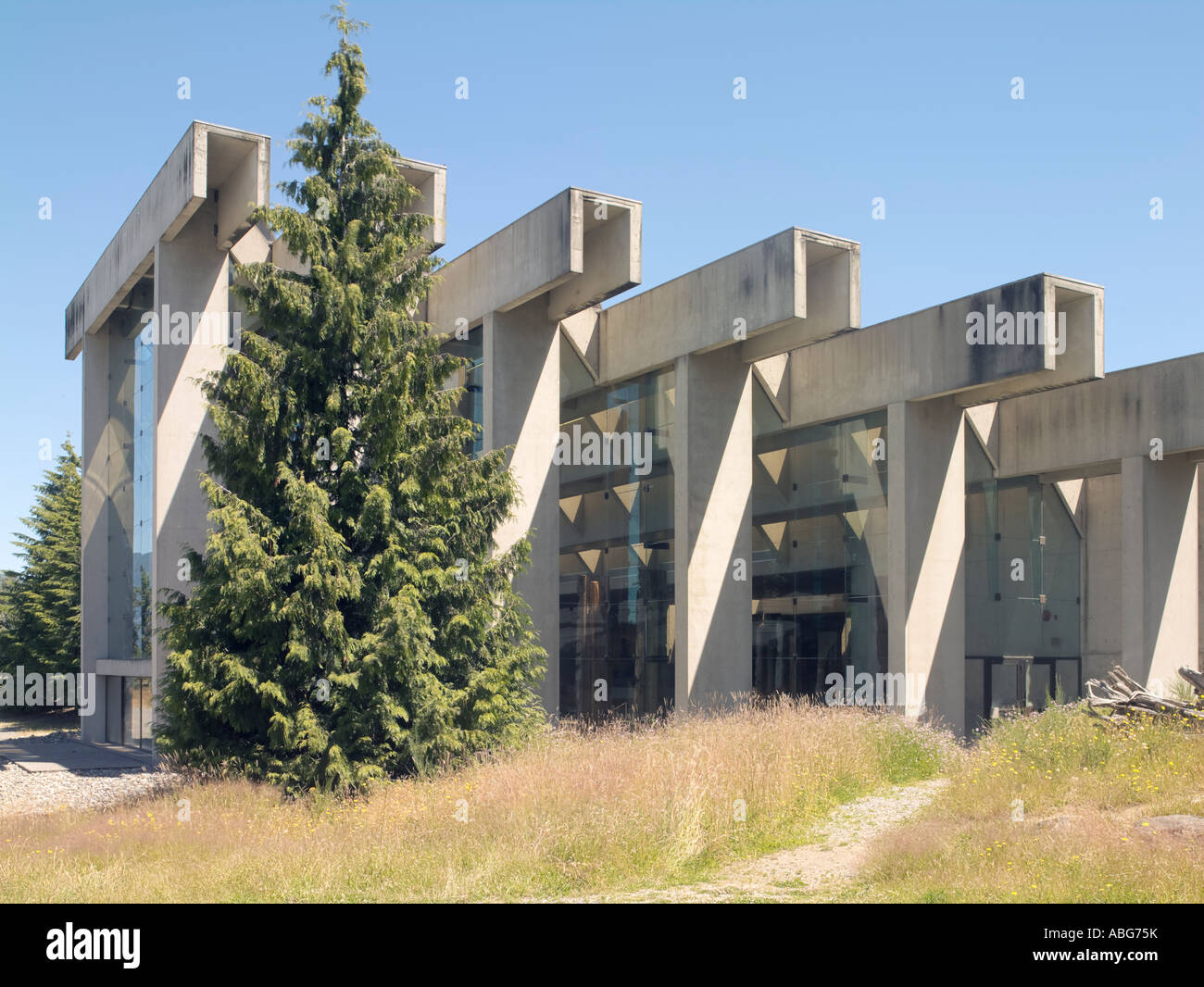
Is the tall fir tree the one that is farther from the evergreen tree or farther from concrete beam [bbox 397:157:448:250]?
the evergreen tree

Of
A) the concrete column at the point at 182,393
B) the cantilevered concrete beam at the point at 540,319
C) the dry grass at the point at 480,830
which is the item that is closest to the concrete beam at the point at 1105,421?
the cantilevered concrete beam at the point at 540,319

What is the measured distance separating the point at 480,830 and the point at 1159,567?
1945 cm

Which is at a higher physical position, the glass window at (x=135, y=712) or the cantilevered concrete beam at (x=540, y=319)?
the cantilevered concrete beam at (x=540, y=319)

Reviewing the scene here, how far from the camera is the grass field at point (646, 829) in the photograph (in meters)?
9.07

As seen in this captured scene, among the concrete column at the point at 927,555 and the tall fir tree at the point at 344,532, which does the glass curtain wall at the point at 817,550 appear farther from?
the tall fir tree at the point at 344,532

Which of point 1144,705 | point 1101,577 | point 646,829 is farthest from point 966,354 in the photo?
point 646,829

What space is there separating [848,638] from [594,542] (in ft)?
19.9

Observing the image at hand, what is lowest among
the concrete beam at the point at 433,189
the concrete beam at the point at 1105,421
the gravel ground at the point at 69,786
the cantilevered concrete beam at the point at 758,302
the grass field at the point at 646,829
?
the gravel ground at the point at 69,786

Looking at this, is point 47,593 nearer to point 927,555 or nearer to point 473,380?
point 473,380

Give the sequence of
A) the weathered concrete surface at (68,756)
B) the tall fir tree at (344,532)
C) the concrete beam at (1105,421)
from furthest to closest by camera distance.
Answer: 1. the concrete beam at (1105,421)
2. the weathered concrete surface at (68,756)
3. the tall fir tree at (344,532)

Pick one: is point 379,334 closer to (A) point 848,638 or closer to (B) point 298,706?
(B) point 298,706

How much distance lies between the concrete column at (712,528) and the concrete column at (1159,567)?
877cm

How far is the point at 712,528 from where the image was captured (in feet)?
72.9
